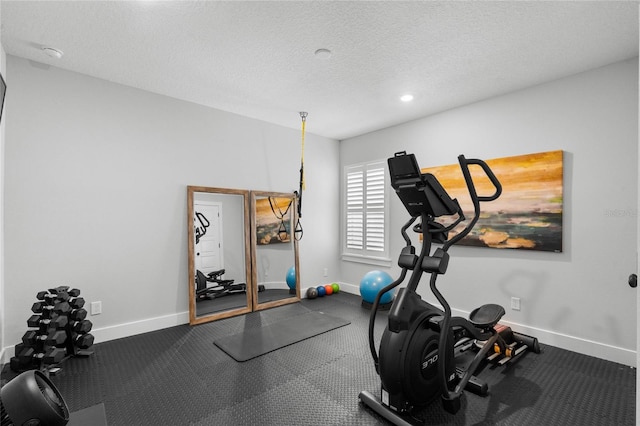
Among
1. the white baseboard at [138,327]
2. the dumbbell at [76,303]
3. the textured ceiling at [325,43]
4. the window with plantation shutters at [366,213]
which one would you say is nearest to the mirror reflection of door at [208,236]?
the white baseboard at [138,327]

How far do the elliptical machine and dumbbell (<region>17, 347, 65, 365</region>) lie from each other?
235 centimetres

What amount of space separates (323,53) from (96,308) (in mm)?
3200

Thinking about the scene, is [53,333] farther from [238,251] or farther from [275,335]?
[238,251]

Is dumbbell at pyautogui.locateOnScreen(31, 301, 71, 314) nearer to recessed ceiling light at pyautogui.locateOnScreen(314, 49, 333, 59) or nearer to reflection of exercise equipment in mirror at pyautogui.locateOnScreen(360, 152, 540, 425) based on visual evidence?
reflection of exercise equipment in mirror at pyautogui.locateOnScreen(360, 152, 540, 425)

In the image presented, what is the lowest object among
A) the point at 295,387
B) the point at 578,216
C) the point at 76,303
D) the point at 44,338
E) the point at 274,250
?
the point at 295,387

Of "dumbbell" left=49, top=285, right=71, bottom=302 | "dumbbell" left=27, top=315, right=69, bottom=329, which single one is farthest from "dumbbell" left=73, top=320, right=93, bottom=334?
"dumbbell" left=49, top=285, right=71, bottom=302

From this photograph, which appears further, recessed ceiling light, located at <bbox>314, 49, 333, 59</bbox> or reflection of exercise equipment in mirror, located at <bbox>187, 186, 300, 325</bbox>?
reflection of exercise equipment in mirror, located at <bbox>187, 186, 300, 325</bbox>

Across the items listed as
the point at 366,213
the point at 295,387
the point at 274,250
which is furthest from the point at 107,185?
the point at 366,213

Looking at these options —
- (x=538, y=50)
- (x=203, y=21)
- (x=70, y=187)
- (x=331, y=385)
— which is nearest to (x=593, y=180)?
(x=538, y=50)

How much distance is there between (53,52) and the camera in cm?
260

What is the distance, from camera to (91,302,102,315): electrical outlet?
3.06 meters

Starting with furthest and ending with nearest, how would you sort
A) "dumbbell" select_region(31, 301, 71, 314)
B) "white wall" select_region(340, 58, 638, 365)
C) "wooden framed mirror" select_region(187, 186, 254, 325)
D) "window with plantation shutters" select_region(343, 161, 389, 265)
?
"window with plantation shutters" select_region(343, 161, 389, 265) < "wooden framed mirror" select_region(187, 186, 254, 325) < "white wall" select_region(340, 58, 638, 365) < "dumbbell" select_region(31, 301, 71, 314)

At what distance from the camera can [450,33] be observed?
232cm

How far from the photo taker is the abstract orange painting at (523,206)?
302cm
